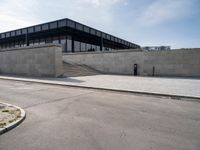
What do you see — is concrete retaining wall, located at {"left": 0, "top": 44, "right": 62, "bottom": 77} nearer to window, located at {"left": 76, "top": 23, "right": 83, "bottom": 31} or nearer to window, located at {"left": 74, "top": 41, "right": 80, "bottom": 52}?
window, located at {"left": 74, "top": 41, "right": 80, "bottom": 52}

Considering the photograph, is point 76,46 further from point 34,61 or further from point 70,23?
point 34,61

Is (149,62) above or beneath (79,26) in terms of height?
beneath

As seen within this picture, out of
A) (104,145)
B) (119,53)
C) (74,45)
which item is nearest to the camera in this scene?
(104,145)

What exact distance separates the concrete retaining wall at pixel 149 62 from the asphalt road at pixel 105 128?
12.3 m

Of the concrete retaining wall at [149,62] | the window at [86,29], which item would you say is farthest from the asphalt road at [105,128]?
the window at [86,29]

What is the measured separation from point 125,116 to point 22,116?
3122 mm

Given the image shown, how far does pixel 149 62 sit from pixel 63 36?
17.4 meters

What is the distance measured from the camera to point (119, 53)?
20297 millimetres

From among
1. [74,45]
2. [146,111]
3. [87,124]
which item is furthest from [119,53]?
[87,124]

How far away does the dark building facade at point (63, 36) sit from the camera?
2745 centimetres

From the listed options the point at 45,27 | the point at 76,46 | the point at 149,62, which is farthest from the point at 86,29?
the point at 149,62

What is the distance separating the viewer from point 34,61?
1711 cm

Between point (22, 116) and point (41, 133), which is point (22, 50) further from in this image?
point (41, 133)

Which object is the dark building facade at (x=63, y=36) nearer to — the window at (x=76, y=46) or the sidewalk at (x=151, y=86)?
the window at (x=76, y=46)
